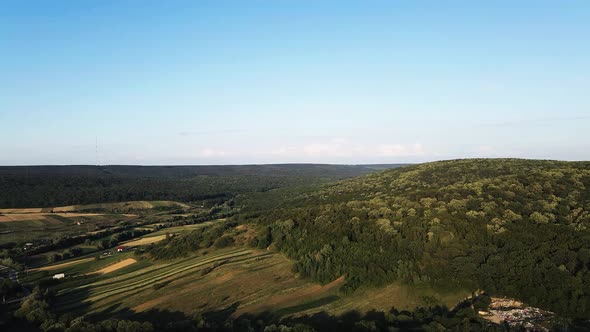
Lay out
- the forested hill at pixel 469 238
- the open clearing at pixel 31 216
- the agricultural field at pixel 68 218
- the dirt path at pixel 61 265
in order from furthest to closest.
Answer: the open clearing at pixel 31 216, the agricultural field at pixel 68 218, the dirt path at pixel 61 265, the forested hill at pixel 469 238

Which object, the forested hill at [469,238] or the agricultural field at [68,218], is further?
the agricultural field at [68,218]

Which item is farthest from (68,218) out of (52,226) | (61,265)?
(61,265)

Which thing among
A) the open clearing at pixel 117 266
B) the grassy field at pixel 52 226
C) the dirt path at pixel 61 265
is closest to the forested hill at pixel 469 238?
the open clearing at pixel 117 266

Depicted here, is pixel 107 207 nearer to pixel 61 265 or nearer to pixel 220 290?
pixel 61 265

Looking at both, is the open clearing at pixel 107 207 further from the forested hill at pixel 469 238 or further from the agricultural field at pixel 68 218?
the forested hill at pixel 469 238

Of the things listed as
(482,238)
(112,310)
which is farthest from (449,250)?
(112,310)

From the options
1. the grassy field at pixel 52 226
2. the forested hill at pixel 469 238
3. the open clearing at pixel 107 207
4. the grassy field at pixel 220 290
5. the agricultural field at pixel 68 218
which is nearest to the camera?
the forested hill at pixel 469 238

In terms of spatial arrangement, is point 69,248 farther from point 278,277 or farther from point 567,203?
point 567,203

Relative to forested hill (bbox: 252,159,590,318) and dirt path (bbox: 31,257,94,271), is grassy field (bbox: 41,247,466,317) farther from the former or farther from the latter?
dirt path (bbox: 31,257,94,271)
